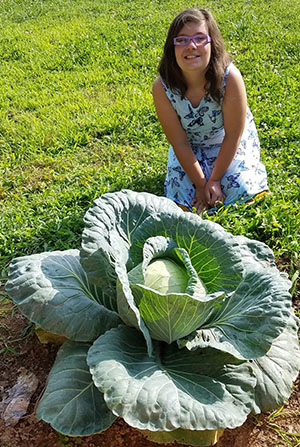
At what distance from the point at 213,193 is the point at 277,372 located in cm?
169

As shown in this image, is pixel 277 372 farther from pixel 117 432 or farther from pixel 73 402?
pixel 73 402

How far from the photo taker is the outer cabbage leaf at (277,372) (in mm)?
1828

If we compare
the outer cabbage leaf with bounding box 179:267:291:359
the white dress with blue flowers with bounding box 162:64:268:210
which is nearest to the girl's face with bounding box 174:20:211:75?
the white dress with blue flowers with bounding box 162:64:268:210

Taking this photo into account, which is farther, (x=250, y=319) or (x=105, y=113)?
(x=105, y=113)

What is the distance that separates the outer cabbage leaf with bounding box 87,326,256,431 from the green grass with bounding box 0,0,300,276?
4.04 feet

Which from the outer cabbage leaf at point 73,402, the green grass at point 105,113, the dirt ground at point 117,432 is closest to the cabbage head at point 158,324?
the outer cabbage leaf at point 73,402

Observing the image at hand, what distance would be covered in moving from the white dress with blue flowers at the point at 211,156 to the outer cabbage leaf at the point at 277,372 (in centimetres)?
154

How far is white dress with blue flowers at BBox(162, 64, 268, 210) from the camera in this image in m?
3.37

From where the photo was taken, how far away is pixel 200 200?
3.42 m

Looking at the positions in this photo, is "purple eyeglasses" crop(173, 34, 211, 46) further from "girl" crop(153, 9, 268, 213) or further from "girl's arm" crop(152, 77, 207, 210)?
"girl's arm" crop(152, 77, 207, 210)

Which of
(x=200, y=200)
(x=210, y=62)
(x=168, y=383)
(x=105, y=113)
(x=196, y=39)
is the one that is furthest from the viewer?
(x=105, y=113)

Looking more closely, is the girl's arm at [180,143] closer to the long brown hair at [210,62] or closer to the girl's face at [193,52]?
the long brown hair at [210,62]

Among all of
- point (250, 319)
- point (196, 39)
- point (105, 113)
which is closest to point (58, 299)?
point (250, 319)

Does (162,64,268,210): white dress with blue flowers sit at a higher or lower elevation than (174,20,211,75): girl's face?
lower
